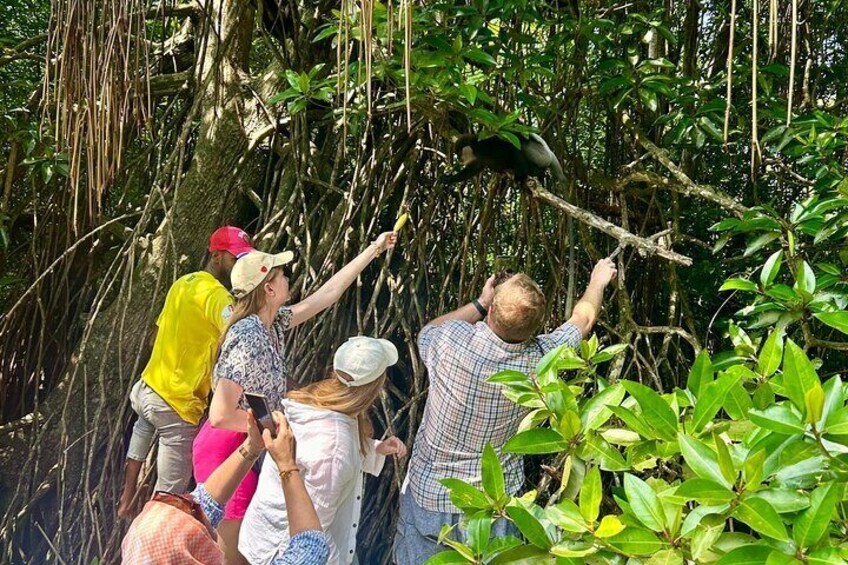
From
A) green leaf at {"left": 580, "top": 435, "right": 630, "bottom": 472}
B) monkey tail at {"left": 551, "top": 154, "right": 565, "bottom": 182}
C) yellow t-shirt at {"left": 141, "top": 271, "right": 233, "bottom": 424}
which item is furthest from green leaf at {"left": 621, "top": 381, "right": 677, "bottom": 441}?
monkey tail at {"left": 551, "top": 154, "right": 565, "bottom": 182}

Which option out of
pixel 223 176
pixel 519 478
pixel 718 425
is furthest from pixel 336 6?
pixel 718 425

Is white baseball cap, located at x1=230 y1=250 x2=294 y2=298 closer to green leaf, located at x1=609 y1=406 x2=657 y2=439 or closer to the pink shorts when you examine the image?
the pink shorts

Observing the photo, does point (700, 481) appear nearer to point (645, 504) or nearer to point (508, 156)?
point (645, 504)

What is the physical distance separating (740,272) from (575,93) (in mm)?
765

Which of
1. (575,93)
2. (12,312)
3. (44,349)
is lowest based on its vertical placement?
(44,349)

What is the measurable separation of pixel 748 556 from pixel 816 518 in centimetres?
8

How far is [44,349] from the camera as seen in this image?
2971 millimetres

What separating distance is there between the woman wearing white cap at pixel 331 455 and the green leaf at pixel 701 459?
856mm

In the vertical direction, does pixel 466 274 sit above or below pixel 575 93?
below

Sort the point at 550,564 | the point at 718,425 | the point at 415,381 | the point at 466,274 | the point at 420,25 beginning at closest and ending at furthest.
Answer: the point at 550,564
the point at 718,425
the point at 420,25
the point at 415,381
the point at 466,274

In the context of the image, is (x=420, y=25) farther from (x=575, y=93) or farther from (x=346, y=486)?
(x=346, y=486)

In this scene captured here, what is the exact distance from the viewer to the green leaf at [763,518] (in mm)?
802

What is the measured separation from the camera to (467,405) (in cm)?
180

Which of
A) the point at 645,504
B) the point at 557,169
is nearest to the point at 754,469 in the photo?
the point at 645,504
